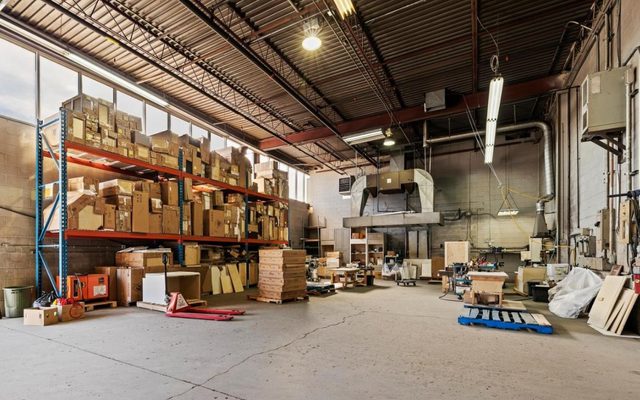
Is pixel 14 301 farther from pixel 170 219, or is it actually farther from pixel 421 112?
pixel 421 112

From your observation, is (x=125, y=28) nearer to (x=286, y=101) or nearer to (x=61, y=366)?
(x=286, y=101)

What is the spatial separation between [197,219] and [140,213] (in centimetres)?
179

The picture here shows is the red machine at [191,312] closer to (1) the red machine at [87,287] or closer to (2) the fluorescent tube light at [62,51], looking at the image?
(1) the red machine at [87,287]

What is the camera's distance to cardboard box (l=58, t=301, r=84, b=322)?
5.47 meters

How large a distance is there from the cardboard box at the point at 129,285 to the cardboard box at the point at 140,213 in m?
0.97

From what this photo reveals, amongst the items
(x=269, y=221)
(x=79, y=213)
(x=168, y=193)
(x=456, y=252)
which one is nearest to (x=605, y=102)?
(x=456, y=252)

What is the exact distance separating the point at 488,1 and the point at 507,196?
948 centimetres

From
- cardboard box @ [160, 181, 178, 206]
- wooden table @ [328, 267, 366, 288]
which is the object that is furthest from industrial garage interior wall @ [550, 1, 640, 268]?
cardboard box @ [160, 181, 178, 206]

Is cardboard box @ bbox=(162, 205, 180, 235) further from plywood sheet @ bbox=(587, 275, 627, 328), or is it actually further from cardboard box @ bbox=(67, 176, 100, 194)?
plywood sheet @ bbox=(587, 275, 627, 328)

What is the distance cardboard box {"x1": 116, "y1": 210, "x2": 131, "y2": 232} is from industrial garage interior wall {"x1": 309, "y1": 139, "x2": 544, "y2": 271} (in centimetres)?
1188

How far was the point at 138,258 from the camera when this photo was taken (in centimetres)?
745

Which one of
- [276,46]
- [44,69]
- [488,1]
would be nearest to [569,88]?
[488,1]

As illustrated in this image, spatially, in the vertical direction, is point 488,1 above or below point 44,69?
above

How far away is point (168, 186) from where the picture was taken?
845 cm
